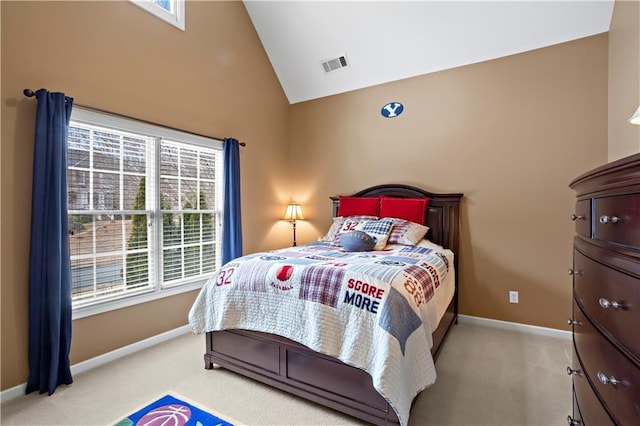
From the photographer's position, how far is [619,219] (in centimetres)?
78

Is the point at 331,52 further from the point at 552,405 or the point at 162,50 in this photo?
the point at 552,405

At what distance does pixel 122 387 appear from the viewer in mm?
2129

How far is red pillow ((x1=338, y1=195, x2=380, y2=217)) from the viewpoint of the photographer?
364 centimetres

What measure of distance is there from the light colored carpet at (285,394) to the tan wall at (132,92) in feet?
1.02

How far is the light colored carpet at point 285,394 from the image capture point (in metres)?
1.82

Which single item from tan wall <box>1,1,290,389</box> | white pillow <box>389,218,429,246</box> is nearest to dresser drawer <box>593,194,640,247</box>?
white pillow <box>389,218,429,246</box>

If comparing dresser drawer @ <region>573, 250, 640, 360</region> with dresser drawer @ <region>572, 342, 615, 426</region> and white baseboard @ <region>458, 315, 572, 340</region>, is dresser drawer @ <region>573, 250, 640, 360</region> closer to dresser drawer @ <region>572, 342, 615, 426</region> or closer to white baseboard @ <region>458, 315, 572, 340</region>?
dresser drawer @ <region>572, 342, 615, 426</region>

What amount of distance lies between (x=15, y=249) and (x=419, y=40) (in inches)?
152

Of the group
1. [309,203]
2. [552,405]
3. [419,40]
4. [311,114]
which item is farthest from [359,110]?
[552,405]

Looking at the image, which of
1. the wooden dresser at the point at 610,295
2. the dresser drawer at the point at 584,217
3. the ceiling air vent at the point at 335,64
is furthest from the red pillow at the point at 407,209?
the wooden dresser at the point at 610,295

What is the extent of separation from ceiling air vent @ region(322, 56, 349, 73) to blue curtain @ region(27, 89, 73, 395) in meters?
2.75

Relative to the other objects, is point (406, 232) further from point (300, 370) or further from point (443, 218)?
point (300, 370)

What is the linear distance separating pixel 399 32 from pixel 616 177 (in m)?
3.16

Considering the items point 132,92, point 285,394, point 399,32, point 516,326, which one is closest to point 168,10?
point 132,92
